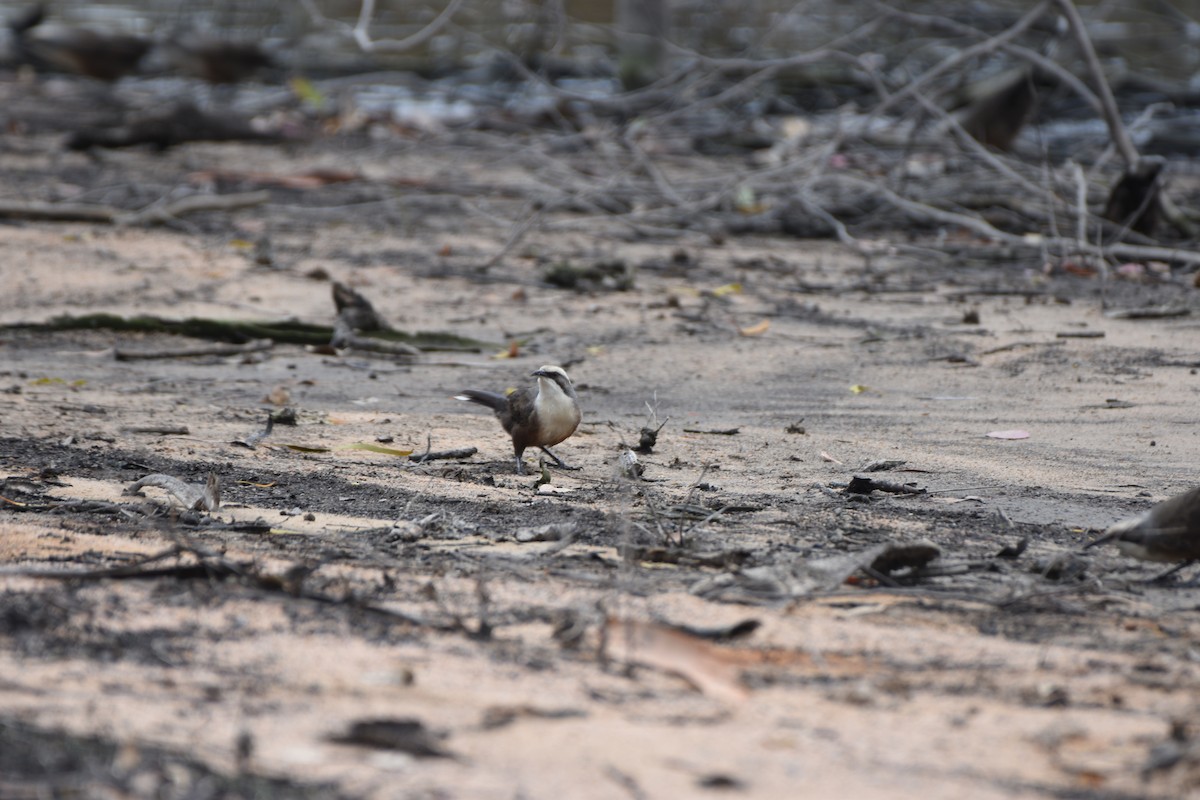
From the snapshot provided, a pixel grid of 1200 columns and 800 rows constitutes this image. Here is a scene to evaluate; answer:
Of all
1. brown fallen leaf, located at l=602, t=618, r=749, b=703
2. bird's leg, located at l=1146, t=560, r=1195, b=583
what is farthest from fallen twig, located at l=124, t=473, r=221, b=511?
bird's leg, located at l=1146, t=560, r=1195, b=583

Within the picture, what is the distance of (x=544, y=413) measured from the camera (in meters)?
4.57

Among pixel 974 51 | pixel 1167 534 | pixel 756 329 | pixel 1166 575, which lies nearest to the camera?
pixel 1167 534

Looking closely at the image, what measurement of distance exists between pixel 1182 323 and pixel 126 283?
5.84m

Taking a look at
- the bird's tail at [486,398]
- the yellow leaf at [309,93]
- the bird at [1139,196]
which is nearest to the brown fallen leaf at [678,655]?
the bird's tail at [486,398]

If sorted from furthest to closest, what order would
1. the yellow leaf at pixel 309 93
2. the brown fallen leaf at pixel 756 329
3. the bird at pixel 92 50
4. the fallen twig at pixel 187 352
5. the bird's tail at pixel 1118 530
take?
the bird at pixel 92 50 → the yellow leaf at pixel 309 93 → the brown fallen leaf at pixel 756 329 → the fallen twig at pixel 187 352 → the bird's tail at pixel 1118 530

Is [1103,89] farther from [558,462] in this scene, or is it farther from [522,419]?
[522,419]

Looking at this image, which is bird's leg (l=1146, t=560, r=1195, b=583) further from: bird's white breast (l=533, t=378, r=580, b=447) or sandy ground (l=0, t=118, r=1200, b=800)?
bird's white breast (l=533, t=378, r=580, b=447)

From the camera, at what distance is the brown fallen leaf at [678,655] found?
99.6 inches

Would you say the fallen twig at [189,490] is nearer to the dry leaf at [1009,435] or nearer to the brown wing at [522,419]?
the brown wing at [522,419]

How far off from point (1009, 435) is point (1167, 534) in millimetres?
1826

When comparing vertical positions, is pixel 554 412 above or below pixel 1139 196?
below

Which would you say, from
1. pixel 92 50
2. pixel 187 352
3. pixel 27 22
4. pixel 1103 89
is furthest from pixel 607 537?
pixel 27 22

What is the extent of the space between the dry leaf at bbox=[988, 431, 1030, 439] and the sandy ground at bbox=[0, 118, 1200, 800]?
0.24 ft

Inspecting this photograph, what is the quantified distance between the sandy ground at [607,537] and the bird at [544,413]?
167 mm
